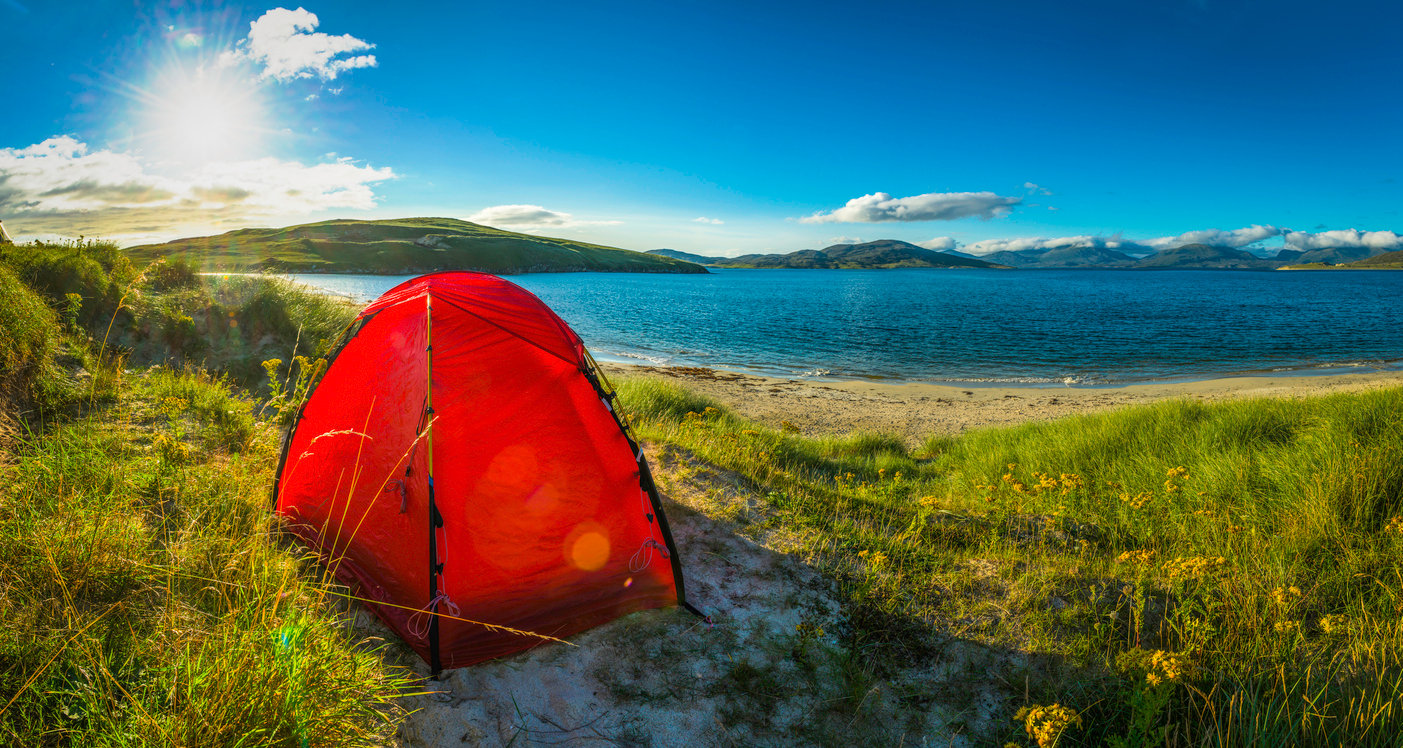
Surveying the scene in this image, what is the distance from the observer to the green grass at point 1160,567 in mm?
3350

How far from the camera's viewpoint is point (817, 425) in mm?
15203

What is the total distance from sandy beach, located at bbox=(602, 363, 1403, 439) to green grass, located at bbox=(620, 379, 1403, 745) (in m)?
6.56

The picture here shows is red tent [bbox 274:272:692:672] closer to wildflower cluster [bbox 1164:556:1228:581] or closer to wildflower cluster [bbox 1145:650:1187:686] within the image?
wildflower cluster [bbox 1145:650:1187:686]

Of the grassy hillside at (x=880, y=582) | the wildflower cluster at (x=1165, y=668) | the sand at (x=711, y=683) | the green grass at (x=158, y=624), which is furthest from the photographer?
the sand at (x=711, y=683)

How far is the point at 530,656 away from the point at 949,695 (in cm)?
313

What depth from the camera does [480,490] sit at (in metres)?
4.39

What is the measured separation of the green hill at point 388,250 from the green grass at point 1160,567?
102207 millimetres

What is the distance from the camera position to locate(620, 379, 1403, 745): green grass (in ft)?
11.0

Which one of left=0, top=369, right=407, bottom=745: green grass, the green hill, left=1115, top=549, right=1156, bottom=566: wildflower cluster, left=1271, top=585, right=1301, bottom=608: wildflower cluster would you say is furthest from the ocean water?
the green hill

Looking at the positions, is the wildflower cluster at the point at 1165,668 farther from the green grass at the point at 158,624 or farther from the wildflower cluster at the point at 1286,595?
the green grass at the point at 158,624

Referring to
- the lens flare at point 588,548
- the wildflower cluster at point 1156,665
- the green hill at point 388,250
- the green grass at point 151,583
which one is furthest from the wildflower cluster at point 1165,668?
the green hill at point 388,250

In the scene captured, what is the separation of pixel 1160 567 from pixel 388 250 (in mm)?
128936

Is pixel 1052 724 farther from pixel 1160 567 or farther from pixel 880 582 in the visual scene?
pixel 1160 567

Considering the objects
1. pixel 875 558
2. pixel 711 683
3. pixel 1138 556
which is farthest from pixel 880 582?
pixel 1138 556
